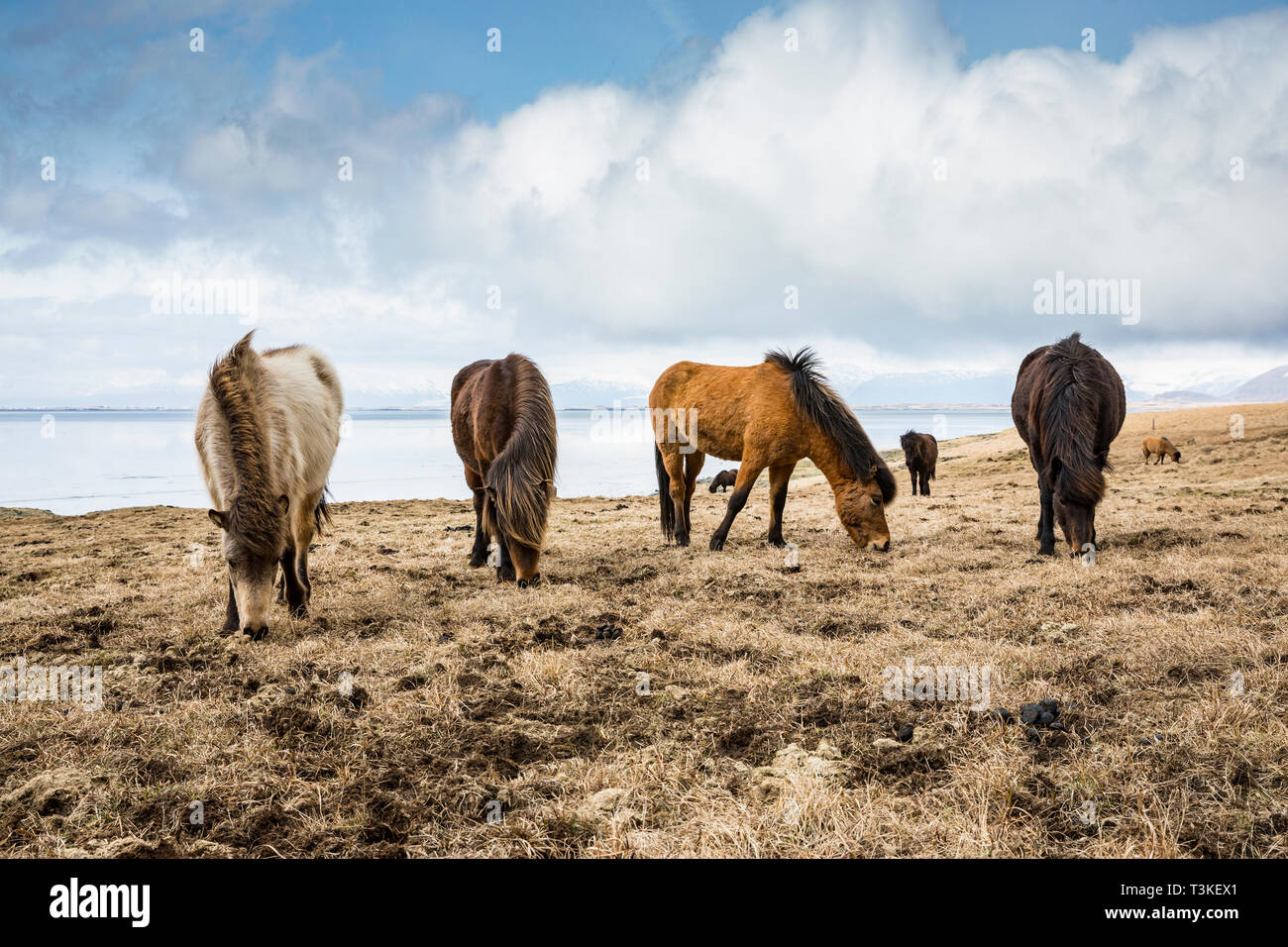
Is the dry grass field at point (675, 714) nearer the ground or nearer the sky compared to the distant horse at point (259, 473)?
nearer the ground

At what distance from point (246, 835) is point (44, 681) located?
10.2 ft

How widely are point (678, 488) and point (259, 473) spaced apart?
6.09m

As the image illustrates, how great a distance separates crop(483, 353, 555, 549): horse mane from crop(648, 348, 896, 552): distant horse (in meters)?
2.96

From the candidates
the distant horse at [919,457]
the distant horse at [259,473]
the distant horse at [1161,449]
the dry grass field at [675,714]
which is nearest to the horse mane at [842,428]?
the dry grass field at [675,714]

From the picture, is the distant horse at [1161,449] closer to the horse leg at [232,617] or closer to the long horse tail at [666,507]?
the long horse tail at [666,507]

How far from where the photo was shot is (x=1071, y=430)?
7922 millimetres

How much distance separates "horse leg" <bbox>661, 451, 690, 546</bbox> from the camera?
1010cm

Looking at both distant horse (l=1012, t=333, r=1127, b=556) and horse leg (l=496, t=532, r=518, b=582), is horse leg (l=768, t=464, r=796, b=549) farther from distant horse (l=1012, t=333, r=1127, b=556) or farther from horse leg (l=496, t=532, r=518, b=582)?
horse leg (l=496, t=532, r=518, b=582)

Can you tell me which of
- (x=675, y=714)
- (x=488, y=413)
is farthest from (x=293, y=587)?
(x=675, y=714)

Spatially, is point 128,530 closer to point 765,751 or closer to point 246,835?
point 246,835

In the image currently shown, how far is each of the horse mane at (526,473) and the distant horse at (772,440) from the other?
2957 mm

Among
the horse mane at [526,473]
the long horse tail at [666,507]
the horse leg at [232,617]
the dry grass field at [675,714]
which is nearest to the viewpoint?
the dry grass field at [675,714]

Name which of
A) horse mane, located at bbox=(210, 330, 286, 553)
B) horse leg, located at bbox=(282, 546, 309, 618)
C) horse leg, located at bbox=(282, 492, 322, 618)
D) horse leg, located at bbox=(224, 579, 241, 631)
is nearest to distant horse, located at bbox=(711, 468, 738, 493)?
horse leg, located at bbox=(282, 492, 322, 618)

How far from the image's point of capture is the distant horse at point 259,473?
17.7 feet
